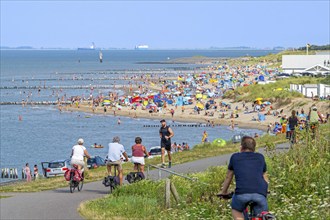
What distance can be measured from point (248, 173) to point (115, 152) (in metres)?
8.74

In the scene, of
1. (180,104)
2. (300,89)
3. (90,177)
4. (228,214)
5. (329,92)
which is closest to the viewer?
(228,214)

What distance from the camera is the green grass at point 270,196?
432 inches

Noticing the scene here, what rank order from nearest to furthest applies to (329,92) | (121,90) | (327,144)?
(327,144), (329,92), (121,90)

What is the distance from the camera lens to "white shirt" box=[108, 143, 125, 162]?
1662 centimetres

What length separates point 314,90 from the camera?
64.4 m

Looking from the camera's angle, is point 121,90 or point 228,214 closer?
point 228,214

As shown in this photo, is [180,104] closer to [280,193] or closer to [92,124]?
[92,124]

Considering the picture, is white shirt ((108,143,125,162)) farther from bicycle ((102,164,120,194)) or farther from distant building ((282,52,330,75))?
distant building ((282,52,330,75))

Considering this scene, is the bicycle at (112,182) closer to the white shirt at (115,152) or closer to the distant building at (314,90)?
the white shirt at (115,152)

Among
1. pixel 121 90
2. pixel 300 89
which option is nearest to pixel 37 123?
pixel 300 89

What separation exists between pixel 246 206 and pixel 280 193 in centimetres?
386

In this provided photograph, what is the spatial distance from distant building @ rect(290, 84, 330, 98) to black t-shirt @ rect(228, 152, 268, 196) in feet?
180

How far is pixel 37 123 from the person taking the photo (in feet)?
231

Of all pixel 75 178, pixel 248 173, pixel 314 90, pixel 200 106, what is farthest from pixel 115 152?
pixel 200 106
